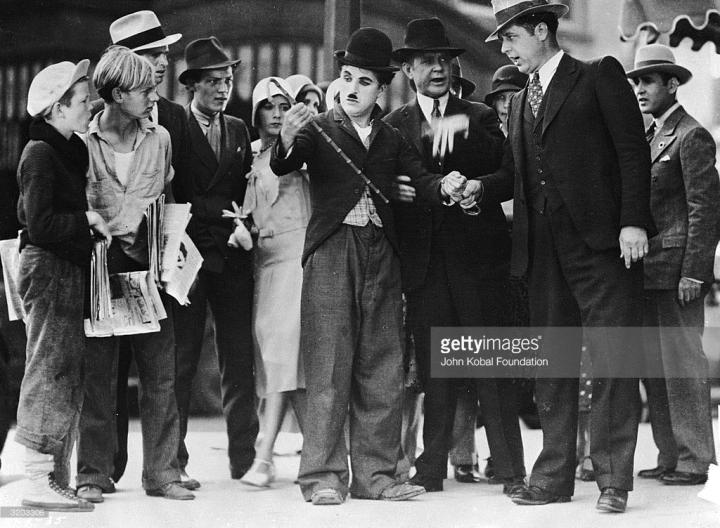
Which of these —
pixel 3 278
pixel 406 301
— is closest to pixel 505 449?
pixel 406 301

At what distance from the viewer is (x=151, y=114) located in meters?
5.25

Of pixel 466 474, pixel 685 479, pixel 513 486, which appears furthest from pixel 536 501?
pixel 685 479

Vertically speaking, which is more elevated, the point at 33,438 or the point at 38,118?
the point at 38,118

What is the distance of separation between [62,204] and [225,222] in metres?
0.94

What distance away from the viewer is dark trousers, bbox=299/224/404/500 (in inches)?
194

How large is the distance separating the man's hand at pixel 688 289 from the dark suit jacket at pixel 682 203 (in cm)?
3

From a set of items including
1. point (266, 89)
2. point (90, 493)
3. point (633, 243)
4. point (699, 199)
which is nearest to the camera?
point (633, 243)

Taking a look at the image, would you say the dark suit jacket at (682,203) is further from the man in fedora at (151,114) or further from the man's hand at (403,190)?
the man in fedora at (151,114)

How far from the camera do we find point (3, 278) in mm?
5152

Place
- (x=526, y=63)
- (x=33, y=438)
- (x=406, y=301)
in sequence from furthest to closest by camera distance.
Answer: (x=406, y=301) → (x=526, y=63) → (x=33, y=438)

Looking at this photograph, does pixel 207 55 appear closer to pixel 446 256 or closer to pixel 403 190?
pixel 403 190

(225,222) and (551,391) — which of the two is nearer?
(551,391)

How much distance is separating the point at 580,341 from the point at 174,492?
1937 millimetres

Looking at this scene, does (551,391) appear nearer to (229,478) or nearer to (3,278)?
(229,478)
